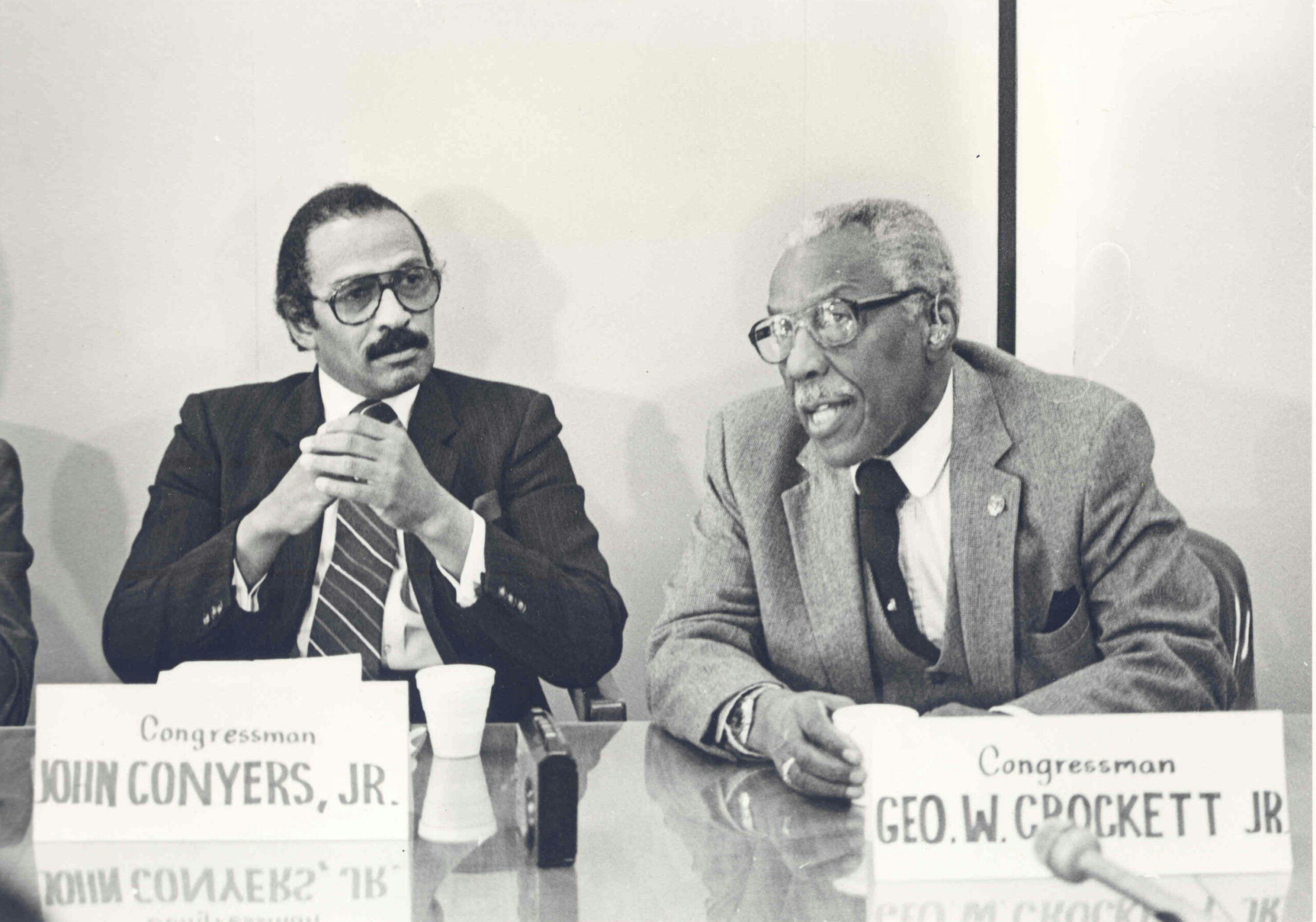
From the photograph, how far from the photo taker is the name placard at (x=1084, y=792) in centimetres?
113

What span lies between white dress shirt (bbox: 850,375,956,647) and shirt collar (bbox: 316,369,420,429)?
0.62 meters

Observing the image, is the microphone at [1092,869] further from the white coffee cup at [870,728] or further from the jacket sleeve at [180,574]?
the jacket sleeve at [180,574]

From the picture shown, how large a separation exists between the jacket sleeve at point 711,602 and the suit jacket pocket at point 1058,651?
340 mm

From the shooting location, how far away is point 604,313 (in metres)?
1.60

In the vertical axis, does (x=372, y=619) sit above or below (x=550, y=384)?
below

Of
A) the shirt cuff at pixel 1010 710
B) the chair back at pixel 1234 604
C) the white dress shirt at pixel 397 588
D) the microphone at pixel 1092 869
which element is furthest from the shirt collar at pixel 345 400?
the chair back at pixel 1234 604

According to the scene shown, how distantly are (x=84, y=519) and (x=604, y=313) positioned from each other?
778mm

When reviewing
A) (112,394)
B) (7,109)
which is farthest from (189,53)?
(112,394)

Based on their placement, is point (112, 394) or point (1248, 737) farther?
point (112, 394)

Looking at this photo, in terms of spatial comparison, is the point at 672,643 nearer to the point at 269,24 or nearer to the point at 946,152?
the point at 946,152

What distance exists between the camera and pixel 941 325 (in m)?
1.58

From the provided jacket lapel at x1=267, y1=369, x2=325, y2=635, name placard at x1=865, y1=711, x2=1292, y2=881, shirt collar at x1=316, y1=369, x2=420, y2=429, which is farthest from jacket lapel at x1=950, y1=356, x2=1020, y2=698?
jacket lapel at x1=267, y1=369, x2=325, y2=635

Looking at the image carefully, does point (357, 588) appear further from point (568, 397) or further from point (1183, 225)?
point (1183, 225)

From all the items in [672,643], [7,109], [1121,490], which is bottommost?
[672,643]
